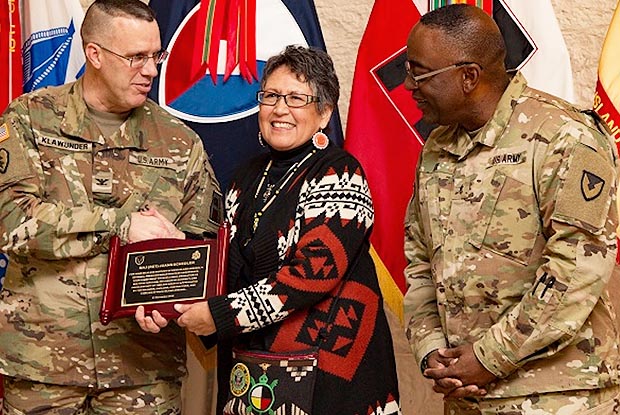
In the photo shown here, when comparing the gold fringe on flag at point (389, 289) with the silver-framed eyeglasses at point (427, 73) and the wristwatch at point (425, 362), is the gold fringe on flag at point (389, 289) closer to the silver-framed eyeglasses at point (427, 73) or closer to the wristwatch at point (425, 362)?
the wristwatch at point (425, 362)

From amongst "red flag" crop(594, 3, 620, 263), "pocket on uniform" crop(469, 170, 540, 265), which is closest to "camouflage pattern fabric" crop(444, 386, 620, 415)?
"pocket on uniform" crop(469, 170, 540, 265)

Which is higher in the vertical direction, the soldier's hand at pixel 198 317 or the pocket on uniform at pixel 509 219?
the pocket on uniform at pixel 509 219

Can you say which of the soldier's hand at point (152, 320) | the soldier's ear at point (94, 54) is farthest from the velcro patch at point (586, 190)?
the soldier's ear at point (94, 54)

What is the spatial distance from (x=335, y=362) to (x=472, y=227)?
45 centimetres

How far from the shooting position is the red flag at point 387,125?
267 centimetres

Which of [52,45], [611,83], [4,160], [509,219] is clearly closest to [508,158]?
[509,219]

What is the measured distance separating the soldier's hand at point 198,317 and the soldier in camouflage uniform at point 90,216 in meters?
0.25

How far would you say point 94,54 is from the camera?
90.4 inches

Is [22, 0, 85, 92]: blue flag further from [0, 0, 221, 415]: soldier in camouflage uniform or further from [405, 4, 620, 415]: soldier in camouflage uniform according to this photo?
[405, 4, 620, 415]: soldier in camouflage uniform

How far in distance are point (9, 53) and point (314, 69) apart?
1.27m

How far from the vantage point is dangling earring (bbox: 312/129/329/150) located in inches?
83.5

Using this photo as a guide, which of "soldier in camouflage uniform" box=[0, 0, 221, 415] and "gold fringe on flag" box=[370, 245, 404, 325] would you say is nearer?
"soldier in camouflage uniform" box=[0, 0, 221, 415]

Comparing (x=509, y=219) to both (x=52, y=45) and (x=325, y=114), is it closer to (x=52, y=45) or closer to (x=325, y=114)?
(x=325, y=114)

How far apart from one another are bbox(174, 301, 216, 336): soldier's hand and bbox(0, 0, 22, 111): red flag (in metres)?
1.26
